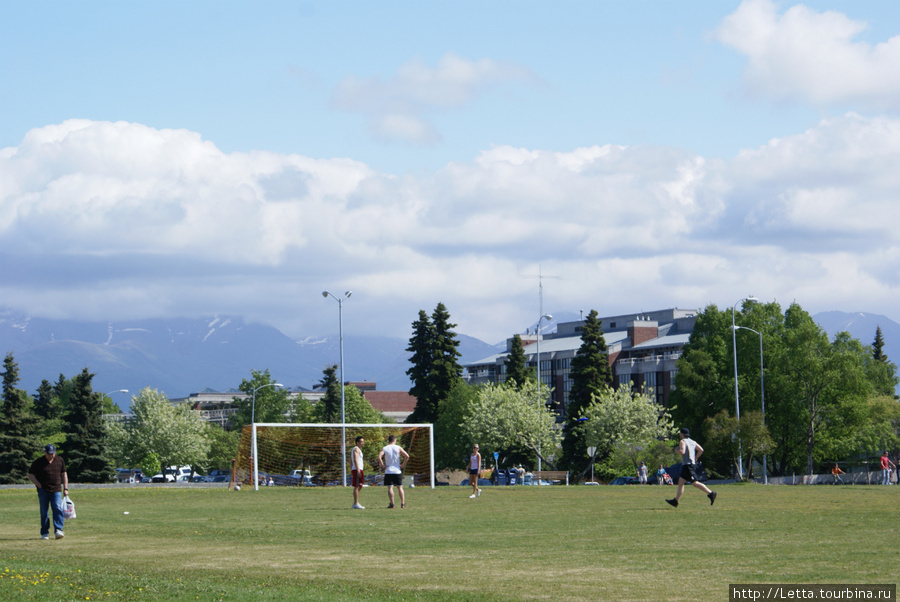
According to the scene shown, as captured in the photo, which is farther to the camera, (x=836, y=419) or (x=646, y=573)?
(x=836, y=419)

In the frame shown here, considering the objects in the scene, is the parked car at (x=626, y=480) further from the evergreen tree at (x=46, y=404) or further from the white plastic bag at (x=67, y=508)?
the evergreen tree at (x=46, y=404)

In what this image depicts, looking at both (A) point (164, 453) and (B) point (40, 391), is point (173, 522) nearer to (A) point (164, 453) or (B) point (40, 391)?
(A) point (164, 453)

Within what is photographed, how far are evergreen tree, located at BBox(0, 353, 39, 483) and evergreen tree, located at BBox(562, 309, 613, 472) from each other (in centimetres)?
3917

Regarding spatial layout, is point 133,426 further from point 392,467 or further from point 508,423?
point 392,467

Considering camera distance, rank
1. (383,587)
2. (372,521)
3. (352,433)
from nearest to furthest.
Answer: (383,587)
(372,521)
(352,433)

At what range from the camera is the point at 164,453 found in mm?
92625

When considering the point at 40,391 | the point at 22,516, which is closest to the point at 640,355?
the point at 40,391

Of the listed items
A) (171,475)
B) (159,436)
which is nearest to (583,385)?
(159,436)

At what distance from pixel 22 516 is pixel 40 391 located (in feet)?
383

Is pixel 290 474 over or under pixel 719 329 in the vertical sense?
under

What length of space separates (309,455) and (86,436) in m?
26.4

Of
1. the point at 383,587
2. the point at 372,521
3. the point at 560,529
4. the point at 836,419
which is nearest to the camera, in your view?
the point at 383,587

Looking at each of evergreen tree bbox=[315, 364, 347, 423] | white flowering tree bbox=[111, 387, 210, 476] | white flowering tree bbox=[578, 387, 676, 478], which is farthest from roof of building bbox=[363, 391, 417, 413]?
white flowering tree bbox=[578, 387, 676, 478]

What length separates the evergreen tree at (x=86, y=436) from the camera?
247 feet
